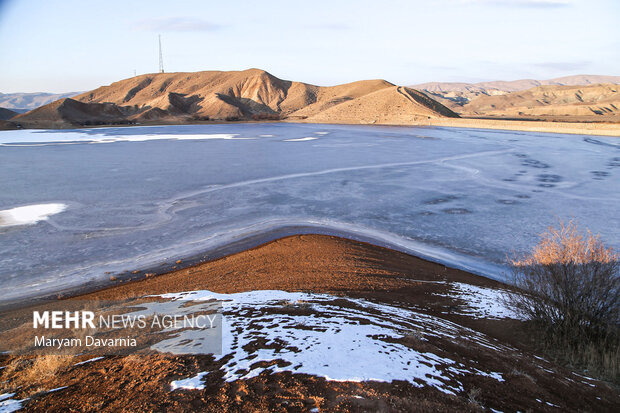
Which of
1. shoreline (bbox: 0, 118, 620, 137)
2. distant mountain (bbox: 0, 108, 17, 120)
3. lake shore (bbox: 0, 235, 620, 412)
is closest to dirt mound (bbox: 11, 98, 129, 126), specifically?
shoreline (bbox: 0, 118, 620, 137)

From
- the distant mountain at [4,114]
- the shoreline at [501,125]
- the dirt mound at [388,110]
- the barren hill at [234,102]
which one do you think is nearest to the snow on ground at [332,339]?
the shoreline at [501,125]

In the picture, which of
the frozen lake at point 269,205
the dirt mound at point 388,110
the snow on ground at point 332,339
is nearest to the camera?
the snow on ground at point 332,339

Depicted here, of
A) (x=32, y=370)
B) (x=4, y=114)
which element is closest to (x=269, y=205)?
(x=32, y=370)

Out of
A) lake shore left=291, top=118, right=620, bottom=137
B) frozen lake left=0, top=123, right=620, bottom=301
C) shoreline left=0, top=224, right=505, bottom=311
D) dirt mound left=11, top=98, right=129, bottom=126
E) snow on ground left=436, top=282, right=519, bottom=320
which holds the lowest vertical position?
snow on ground left=436, top=282, right=519, bottom=320

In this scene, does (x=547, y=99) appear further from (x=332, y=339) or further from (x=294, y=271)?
(x=332, y=339)

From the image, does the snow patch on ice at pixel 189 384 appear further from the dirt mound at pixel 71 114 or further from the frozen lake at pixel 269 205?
the dirt mound at pixel 71 114

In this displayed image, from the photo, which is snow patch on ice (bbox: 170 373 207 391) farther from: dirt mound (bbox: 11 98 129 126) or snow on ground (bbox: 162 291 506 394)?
dirt mound (bbox: 11 98 129 126)
